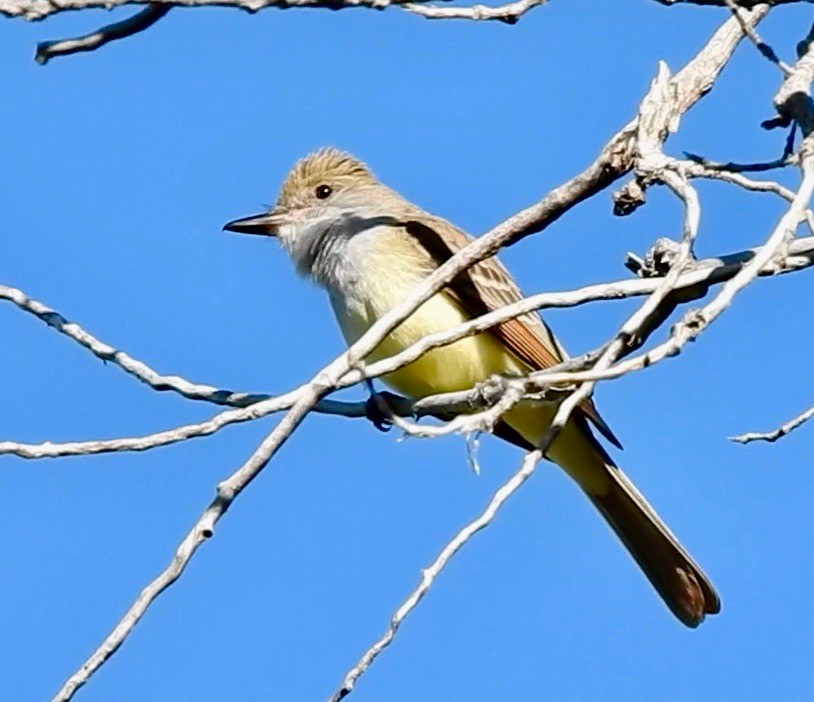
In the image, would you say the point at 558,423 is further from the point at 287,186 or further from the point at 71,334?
the point at 287,186

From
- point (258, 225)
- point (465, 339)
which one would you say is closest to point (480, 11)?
point (465, 339)

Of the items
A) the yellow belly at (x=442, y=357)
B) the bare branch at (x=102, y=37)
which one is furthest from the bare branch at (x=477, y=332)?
the yellow belly at (x=442, y=357)

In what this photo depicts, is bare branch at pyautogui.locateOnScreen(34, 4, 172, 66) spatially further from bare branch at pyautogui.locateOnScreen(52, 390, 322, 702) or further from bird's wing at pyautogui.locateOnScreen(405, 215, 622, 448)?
bird's wing at pyautogui.locateOnScreen(405, 215, 622, 448)

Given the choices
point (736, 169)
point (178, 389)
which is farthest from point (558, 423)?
point (178, 389)

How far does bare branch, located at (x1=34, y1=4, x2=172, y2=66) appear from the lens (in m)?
3.38

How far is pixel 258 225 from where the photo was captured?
7152mm

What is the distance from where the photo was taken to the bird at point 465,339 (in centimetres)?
604

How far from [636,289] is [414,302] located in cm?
49

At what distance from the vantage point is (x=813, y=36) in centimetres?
377

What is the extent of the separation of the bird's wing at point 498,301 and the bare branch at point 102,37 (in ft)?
9.21

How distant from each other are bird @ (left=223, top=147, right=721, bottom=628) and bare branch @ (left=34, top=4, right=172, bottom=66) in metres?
2.48

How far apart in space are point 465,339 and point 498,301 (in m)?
0.75

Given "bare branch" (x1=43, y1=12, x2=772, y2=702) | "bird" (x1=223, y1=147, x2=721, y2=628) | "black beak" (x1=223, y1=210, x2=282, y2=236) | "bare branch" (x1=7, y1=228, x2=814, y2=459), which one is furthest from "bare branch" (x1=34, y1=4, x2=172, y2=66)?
"black beak" (x1=223, y1=210, x2=282, y2=236)

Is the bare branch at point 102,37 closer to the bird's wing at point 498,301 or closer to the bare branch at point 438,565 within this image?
the bare branch at point 438,565
